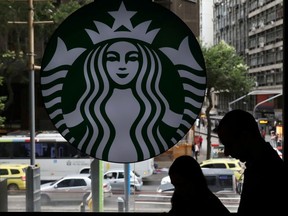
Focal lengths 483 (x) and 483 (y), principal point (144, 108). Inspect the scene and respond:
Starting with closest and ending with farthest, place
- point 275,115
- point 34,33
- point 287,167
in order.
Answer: point 287,167 → point 275,115 → point 34,33

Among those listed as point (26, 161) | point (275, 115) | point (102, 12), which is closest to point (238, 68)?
point (275, 115)

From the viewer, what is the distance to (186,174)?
5.08 feet

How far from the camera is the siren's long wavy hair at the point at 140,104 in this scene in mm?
2213

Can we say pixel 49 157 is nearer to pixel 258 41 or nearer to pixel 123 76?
pixel 123 76

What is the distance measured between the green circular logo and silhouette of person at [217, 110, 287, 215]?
2.77 ft

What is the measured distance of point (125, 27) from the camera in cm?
222

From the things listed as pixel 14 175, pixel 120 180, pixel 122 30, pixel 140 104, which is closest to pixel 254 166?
pixel 140 104

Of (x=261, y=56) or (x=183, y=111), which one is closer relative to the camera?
(x=183, y=111)

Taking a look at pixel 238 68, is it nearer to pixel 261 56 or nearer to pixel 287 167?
pixel 261 56

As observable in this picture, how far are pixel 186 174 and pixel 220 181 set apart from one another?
1346 millimetres

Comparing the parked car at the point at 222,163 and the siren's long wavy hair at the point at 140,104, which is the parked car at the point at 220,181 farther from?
the siren's long wavy hair at the point at 140,104

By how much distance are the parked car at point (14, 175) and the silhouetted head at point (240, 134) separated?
1927 mm

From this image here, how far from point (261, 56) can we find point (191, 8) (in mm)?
571

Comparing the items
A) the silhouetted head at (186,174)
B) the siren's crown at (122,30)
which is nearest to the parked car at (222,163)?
the siren's crown at (122,30)
